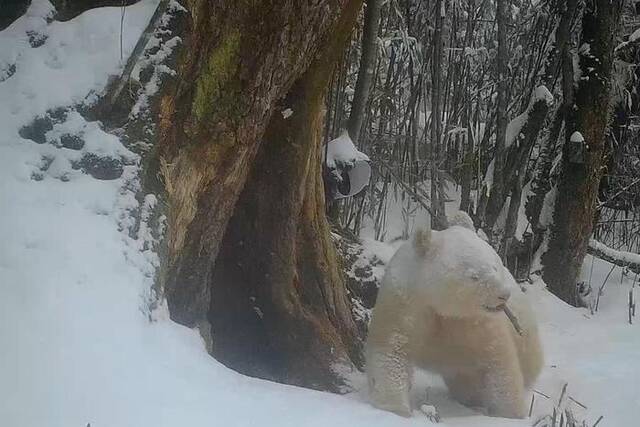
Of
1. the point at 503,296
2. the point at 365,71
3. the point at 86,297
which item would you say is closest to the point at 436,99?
the point at 365,71

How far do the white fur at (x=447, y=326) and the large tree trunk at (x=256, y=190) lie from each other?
0.62m

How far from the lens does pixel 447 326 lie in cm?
352

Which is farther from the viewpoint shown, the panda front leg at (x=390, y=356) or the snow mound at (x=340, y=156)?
the snow mound at (x=340, y=156)

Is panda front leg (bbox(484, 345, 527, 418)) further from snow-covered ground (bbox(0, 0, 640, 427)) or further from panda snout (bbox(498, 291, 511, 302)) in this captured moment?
panda snout (bbox(498, 291, 511, 302))

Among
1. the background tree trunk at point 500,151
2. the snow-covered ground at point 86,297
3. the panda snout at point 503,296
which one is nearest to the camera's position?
the snow-covered ground at point 86,297

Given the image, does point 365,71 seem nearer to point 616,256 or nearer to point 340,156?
point 340,156

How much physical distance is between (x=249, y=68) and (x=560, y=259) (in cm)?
391

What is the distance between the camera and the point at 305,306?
14.0 feet

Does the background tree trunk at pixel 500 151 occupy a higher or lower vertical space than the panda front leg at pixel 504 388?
higher

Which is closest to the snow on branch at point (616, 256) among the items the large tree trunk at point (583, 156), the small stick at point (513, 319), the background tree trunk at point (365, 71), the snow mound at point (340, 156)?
the large tree trunk at point (583, 156)

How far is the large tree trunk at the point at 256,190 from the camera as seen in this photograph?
11.1 ft

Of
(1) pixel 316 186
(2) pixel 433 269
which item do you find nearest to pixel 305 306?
(1) pixel 316 186

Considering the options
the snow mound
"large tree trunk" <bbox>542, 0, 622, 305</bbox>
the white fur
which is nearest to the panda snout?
the white fur

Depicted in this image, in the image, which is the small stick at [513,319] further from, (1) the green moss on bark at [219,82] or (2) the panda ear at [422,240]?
(1) the green moss on bark at [219,82]
